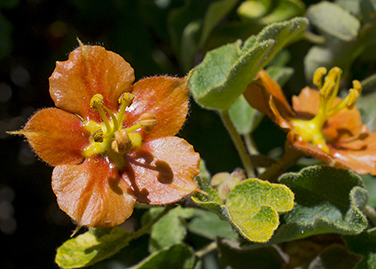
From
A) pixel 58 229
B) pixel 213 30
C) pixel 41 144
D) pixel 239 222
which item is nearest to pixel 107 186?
pixel 41 144

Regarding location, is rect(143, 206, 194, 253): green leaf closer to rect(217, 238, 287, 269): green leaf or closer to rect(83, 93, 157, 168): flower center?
rect(217, 238, 287, 269): green leaf

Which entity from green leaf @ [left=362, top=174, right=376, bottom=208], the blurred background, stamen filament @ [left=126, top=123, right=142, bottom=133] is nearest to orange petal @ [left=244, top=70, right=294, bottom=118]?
stamen filament @ [left=126, top=123, right=142, bottom=133]

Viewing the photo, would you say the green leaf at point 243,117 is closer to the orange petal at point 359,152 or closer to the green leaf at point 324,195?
the orange petal at point 359,152

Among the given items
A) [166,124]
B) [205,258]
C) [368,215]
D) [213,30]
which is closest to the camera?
[166,124]

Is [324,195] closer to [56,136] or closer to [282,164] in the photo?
[282,164]

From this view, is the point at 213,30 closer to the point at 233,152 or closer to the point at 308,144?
the point at 233,152

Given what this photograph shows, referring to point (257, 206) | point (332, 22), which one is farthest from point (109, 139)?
point (332, 22)
